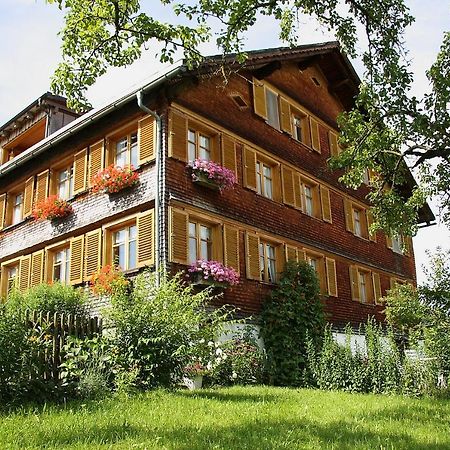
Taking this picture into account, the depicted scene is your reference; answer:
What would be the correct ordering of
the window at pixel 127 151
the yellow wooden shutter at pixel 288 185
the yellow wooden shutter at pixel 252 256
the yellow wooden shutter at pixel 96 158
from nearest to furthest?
the window at pixel 127 151 → the yellow wooden shutter at pixel 252 256 → the yellow wooden shutter at pixel 96 158 → the yellow wooden shutter at pixel 288 185

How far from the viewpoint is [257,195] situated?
16844 millimetres

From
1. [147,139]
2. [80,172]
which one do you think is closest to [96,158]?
[80,172]

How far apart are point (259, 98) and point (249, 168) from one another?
2.82 meters


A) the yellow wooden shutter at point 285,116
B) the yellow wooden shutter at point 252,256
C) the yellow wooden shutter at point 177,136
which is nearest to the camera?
the yellow wooden shutter at point 177,136

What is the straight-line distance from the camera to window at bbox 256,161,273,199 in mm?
17422

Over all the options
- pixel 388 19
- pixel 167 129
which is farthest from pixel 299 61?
pixel 388 19

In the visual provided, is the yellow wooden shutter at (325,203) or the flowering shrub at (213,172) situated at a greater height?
the yellow wooden shutter at (325,203)

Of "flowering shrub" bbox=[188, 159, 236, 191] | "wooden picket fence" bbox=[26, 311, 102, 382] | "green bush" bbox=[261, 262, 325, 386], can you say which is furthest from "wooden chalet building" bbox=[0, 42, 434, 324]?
"wooden picket fence" bbox=[26, 311, 102, 382]

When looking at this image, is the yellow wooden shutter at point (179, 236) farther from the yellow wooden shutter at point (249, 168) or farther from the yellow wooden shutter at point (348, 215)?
the yellow wooden shutter at point (348, 215)

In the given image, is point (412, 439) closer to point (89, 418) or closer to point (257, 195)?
point (89, 418)

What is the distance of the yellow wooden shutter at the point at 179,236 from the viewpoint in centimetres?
Answer: 1331

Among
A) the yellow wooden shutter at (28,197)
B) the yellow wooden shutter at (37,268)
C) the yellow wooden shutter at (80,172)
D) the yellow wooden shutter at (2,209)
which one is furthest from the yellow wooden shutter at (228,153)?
the yellow wooden shutter at (2,209)

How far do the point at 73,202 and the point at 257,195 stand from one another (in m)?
5.23

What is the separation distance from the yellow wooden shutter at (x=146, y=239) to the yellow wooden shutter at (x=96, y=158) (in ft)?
8.95
